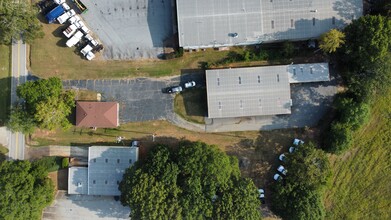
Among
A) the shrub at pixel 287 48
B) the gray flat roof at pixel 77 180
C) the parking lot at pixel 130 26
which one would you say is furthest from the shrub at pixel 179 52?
the gray flat roof at pixel 77 180

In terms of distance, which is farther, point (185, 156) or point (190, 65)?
point (190, 65)

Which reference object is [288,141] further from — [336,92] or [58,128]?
[58,128]

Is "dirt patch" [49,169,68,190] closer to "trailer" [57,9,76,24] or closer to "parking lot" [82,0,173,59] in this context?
"parking lot" [82,0,173,59]

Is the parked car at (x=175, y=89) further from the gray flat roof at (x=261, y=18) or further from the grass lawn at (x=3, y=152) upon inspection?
the grass lawn at (x=3, y=152)

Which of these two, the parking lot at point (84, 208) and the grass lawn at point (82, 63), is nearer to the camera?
the grass lawn at point (82, 63)

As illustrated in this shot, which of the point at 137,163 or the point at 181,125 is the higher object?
the point at 181,125

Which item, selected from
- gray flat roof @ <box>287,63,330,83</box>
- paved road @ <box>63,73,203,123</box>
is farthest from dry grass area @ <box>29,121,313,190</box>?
gray flat roof @ <box>287,63,330,83</box>

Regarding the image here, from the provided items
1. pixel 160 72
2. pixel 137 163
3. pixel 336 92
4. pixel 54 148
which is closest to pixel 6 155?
pixel 54 148
